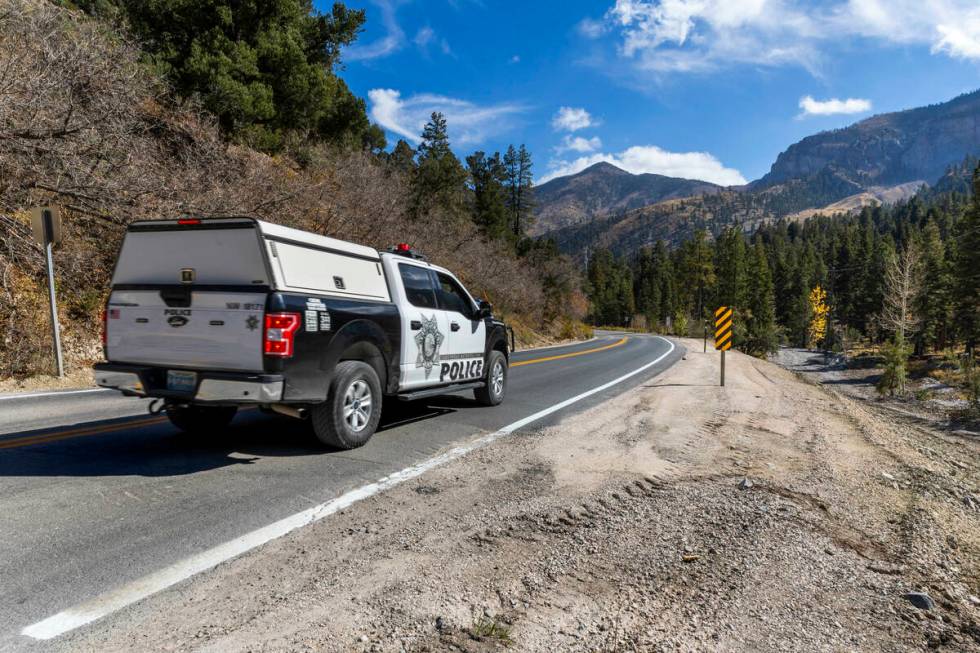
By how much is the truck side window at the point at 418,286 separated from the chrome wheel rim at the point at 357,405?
1.52 metres

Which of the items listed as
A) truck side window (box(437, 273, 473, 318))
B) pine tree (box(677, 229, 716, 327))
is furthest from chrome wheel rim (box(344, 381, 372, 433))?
pine tree (box(677, 229, 716, 327))

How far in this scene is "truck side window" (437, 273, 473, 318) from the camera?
7930mm

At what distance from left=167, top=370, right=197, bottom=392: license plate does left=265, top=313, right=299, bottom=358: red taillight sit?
0.80 metres

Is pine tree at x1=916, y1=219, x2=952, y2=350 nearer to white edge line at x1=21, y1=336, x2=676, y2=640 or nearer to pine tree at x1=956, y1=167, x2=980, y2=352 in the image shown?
pine tree at x1=956, y1=167, x2=980, y2=352

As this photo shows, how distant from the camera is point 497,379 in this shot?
31.0 feet

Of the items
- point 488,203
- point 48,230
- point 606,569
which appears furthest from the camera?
point 488,203

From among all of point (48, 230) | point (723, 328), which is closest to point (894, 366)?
point (723, 328)

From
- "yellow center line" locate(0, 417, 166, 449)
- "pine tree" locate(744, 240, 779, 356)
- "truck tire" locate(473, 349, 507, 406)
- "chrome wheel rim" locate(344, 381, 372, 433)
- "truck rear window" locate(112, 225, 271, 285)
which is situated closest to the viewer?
"truck rear window" locate(112, 225, 271, 285)

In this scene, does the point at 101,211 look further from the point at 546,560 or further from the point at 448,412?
the point at 546,560

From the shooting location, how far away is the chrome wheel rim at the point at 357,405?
5816 mm

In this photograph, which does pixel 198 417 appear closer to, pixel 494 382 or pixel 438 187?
pixel 494 382

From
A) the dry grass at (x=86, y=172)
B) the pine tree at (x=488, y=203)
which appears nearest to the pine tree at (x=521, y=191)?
the pine tree at (x=488, y=203)

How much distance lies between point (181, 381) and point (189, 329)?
0.49 meters

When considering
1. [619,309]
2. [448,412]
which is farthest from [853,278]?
[448,412]
